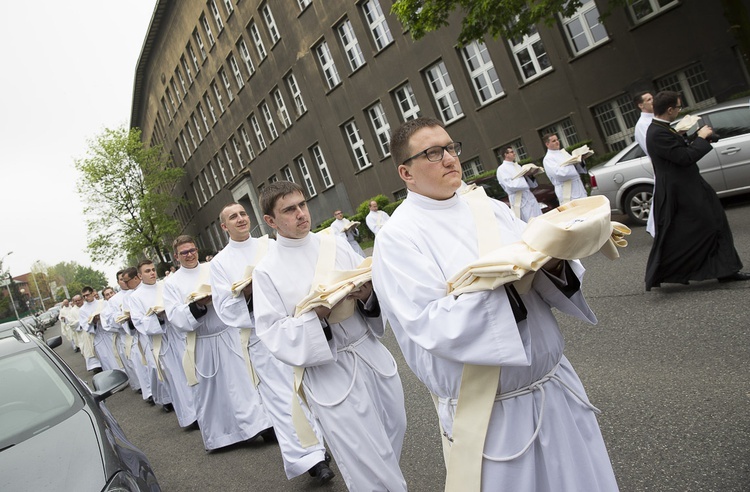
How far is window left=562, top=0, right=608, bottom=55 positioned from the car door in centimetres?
752

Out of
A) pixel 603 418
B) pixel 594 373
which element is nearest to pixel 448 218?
pixel 603 418

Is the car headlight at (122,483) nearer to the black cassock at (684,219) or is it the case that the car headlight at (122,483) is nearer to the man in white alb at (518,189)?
the black cassock at (684,219)

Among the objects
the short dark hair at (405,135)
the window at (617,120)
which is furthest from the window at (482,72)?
the short dark hair at (405,135)

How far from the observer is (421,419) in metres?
5.34

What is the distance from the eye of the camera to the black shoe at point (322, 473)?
15.5 ft

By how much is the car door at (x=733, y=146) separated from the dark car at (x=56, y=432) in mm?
9717

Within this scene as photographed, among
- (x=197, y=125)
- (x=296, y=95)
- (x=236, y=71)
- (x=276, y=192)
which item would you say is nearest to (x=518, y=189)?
(x=276, y=192)

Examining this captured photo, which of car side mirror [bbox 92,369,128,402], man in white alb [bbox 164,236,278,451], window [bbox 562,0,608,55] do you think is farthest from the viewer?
window [bbox 562,0,608,55]

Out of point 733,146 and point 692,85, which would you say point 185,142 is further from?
point 733,146

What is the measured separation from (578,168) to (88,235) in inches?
1675

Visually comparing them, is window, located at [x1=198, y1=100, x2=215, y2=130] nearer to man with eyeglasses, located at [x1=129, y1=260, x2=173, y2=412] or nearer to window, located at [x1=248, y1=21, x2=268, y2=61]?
window, located at [x1=248, y1=21, x2=268, y2=61]

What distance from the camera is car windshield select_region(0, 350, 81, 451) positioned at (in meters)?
3.65

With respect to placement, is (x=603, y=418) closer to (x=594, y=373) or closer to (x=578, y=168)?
(x=594, y=373)

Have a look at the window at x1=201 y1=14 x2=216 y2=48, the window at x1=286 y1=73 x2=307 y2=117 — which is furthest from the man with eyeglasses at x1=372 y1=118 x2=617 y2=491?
the window at x1=201 y1=14 x2=216 y2=48
